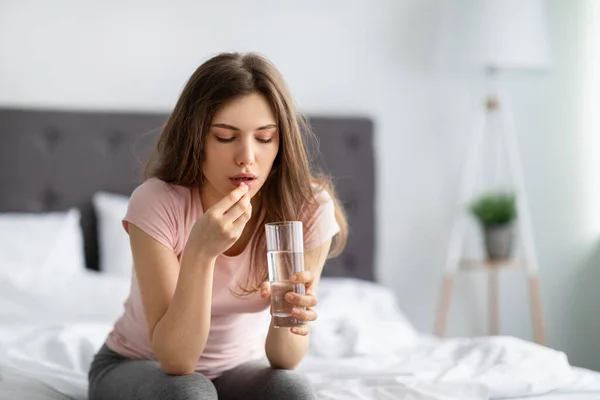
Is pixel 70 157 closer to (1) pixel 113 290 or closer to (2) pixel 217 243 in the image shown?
(1) pixel 113 290

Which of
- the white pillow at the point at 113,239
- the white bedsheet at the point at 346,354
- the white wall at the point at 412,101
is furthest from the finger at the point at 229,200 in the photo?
the white wall at the point at 412,101

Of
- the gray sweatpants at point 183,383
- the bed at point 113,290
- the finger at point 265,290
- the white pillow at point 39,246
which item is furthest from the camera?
the white pillow at point 39,246

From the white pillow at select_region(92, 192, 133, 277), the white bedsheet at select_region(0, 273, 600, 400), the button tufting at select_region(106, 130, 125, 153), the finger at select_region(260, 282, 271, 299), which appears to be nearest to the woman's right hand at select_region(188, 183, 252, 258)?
the finger at select_region(260, 282, 271, 299)

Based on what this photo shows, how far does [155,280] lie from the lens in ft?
5.09

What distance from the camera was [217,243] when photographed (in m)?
1.47

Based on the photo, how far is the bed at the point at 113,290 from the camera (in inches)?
74.0

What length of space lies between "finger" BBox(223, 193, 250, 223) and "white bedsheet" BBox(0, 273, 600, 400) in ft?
1.55

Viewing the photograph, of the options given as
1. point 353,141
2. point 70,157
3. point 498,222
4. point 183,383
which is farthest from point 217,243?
point 498,222

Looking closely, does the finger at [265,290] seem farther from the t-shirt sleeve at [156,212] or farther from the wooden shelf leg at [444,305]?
the wooden shelf leg at [444,305]

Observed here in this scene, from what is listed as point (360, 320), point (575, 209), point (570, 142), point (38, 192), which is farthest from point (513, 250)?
point (38, 192)

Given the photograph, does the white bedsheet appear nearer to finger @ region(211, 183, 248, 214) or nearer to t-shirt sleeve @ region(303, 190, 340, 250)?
t-shirt sleeve @ region(303, 190, 340, 250)

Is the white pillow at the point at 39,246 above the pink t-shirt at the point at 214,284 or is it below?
below

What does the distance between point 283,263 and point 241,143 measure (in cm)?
28

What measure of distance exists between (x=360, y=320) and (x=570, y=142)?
5.61 ft
